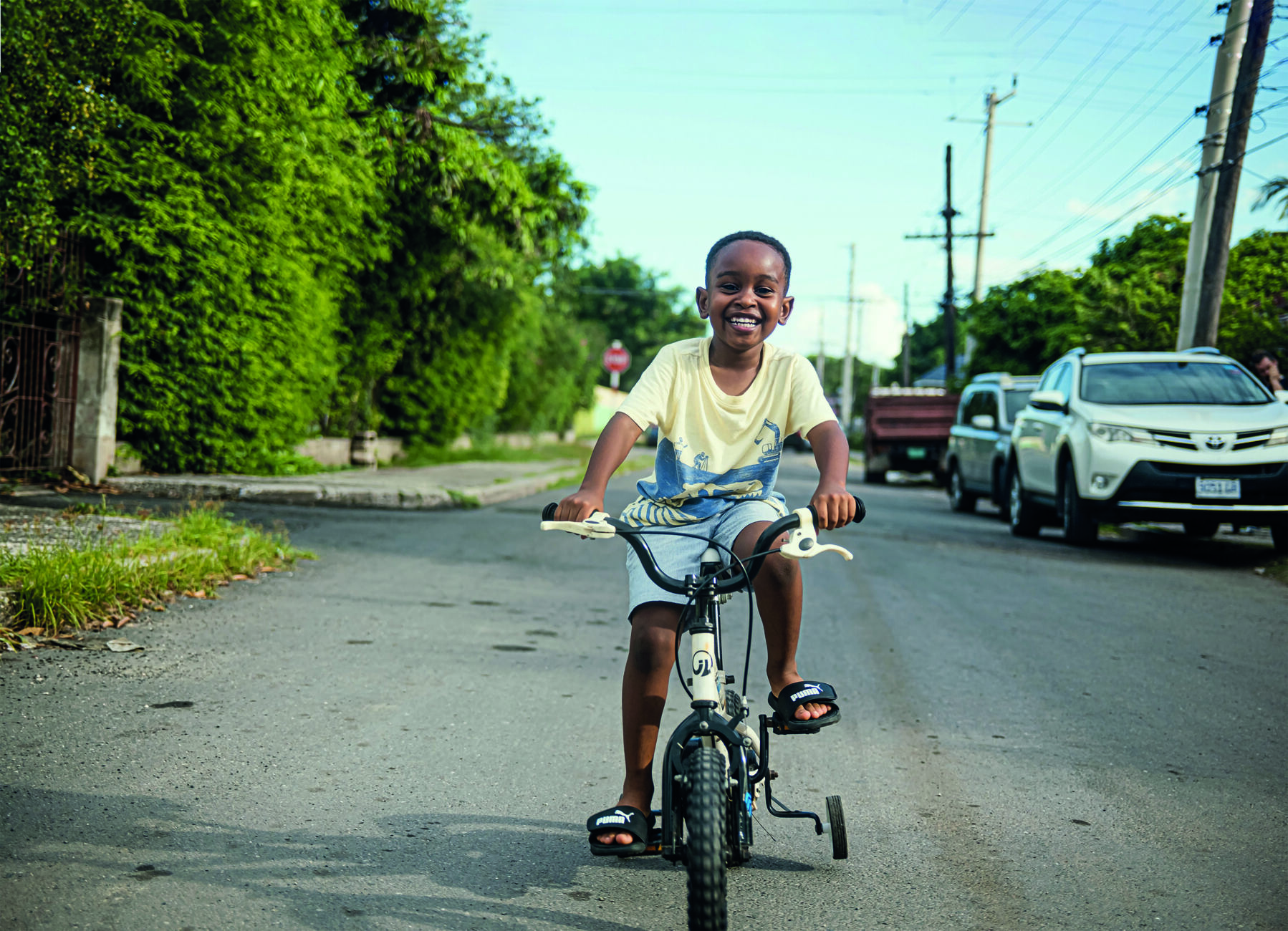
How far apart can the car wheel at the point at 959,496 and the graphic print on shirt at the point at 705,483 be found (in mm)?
13937

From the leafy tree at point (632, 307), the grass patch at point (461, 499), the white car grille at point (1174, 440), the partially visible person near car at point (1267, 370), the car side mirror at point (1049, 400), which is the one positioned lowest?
the grass patch at point (461, 499)

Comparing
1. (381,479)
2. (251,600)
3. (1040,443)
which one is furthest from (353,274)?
(251,600)

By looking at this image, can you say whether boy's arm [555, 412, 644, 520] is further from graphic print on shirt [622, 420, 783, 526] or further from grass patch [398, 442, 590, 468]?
grass patch [398, 442, 590, 468]

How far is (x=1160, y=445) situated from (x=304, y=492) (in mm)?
8495

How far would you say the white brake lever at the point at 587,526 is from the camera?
8.57 ft

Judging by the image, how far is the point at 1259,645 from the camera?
21.5 ft

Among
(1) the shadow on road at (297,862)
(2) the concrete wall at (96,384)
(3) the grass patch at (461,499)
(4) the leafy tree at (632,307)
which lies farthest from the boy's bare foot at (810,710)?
(4) the leafy tree at (632,307)

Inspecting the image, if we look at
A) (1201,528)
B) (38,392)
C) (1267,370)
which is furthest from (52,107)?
(1267,370)

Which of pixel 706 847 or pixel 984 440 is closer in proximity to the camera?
pixel 706 847

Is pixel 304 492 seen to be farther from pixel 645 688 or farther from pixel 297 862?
pixel 645 688

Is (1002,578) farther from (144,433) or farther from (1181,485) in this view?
(144,433)

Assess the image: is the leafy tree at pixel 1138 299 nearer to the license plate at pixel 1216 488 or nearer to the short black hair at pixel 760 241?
the license plate at pixel 1216 488

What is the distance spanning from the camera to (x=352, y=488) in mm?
12859

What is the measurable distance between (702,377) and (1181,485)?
320 inches
